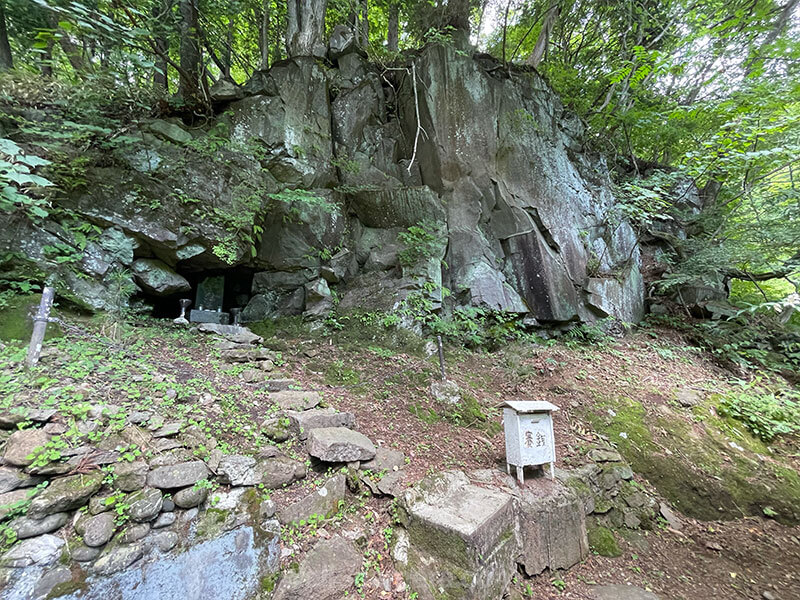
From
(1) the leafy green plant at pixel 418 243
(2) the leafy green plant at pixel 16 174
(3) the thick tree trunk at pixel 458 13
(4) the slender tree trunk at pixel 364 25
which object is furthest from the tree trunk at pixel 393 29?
(2) the leafy green plant at pixel 16 174

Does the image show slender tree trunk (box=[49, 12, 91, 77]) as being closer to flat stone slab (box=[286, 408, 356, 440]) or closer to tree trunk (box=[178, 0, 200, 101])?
tree trunk (box=[178, 0, 200, 101])

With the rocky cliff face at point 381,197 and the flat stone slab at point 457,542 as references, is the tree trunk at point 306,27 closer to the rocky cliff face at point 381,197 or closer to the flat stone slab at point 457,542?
the rocky cliff face at point 381,197

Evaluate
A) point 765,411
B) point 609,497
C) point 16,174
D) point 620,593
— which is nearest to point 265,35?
point 16,174

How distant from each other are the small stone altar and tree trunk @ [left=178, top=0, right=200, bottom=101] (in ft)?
12.3

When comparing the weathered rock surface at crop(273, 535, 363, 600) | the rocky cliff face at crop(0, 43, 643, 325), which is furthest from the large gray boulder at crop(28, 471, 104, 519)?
the rocky cliff face at crop(0, 43, 643, 325)

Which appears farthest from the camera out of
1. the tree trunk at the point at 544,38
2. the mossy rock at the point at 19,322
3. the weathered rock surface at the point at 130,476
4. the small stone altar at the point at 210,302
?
the tree trunk at the point at 544,38

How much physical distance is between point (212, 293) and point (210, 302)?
0.21 m

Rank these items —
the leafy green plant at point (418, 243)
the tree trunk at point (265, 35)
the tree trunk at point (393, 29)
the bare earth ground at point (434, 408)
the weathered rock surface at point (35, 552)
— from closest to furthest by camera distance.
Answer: the weathered rock surface at point (35, 552)
the bare earth ground at point (434, 408)
the leafy green plant at point (418, 243)
the tree trunk at point (265, 35)
the tree trunk at point (393, 29)

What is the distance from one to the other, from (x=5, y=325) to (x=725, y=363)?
11561 mm

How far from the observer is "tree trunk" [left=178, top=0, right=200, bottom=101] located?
6157 millimetres

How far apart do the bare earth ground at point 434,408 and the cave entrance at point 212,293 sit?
1.56 m

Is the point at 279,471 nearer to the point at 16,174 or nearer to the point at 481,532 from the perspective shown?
the point at 481,532

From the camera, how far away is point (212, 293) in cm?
694

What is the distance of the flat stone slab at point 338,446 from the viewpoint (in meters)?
2.92
